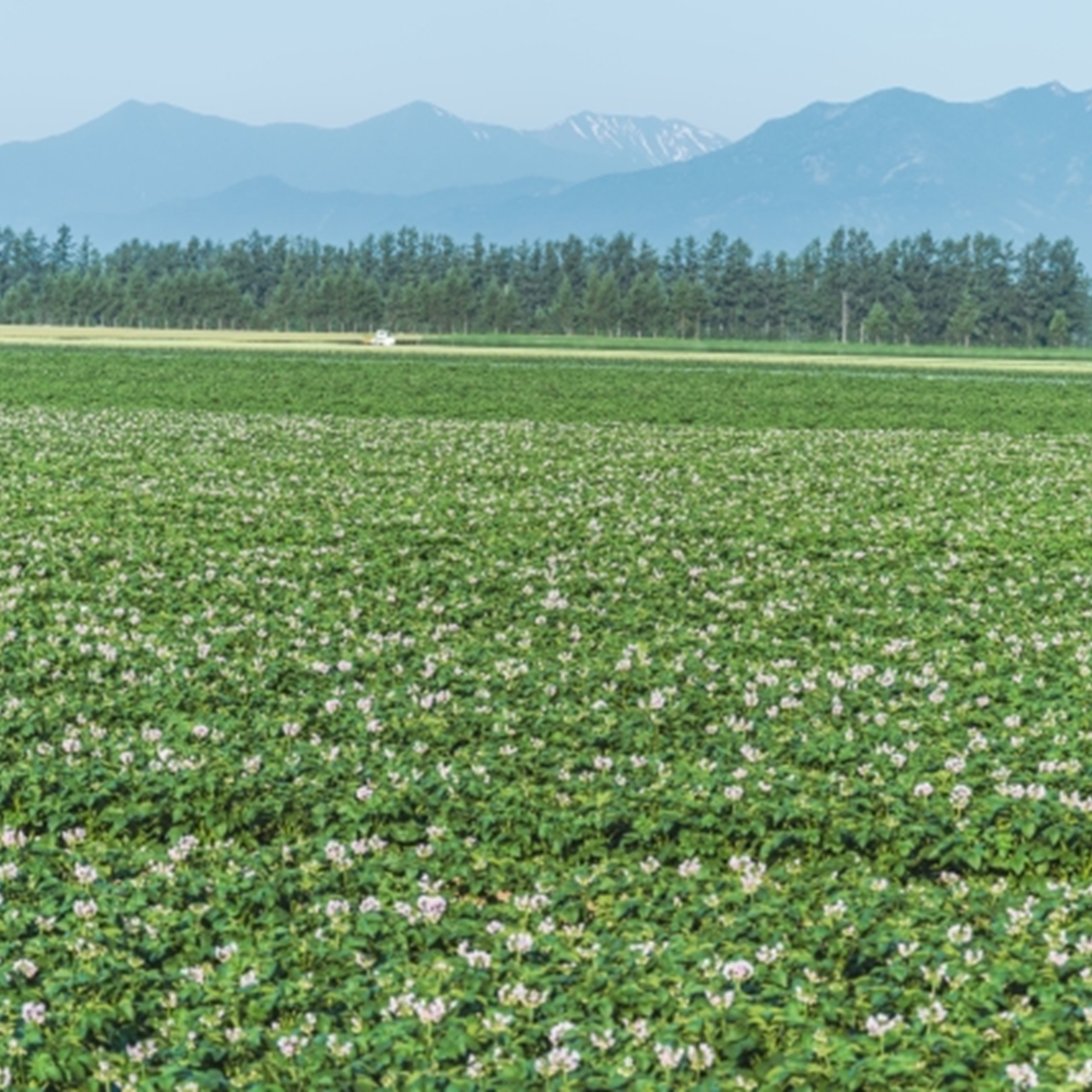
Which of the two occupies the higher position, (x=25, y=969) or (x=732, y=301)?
(x=732, y=301)

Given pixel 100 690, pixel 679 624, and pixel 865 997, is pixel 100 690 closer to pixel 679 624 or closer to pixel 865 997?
pixel 679 624

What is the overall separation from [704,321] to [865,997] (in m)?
189

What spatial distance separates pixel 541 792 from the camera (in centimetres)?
1048

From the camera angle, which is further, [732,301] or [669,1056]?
[732,301]

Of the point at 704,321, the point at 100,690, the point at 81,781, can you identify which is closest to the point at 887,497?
the point at 100,690

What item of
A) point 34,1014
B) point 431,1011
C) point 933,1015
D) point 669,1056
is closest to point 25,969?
point 34,1014

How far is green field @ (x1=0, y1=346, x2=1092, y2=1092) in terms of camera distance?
23.1 ft

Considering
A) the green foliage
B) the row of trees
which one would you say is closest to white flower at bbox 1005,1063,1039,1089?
the green foliage

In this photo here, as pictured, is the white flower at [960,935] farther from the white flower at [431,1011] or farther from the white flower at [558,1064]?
the white flower at [431,1011]

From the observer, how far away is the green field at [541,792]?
705 cm

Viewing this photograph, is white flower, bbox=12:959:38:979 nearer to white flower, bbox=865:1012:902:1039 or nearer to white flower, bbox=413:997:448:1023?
white flower, bbox=413:997:448:1023

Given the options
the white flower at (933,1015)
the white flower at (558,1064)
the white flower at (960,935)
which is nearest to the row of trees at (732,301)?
the white flower at (960,935)

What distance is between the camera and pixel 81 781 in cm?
1067

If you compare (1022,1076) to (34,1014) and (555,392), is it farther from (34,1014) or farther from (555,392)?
(555,392)
